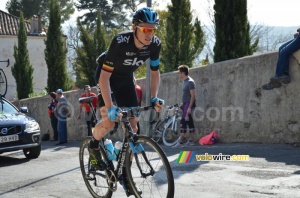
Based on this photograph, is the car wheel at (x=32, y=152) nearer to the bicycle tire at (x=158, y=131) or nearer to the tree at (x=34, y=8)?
the bicycle tire at (x=158, y=131)

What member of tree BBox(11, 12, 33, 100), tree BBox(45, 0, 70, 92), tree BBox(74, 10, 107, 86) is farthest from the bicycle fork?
tree BBox(11, 12, 33, 100)

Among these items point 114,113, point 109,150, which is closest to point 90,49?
point 109,150

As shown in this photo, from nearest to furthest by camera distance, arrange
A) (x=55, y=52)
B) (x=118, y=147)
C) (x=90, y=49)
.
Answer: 1. (x=118, y=147)
2. (x=90, y=49)
3. (x=55, y=52)

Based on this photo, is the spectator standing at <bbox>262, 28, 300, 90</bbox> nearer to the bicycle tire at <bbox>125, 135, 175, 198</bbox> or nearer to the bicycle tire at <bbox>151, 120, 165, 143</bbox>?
the bicycle tire at <bbox>151, 120, 165, 143</bbox>

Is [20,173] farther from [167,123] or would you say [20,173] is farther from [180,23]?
[180,23]

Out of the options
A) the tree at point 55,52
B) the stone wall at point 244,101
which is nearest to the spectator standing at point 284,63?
the stone wall at point 244,101

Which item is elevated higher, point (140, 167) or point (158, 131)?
point (140, 167)

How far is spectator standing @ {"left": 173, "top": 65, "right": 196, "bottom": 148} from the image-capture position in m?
13.2

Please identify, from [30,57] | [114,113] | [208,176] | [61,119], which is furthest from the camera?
[30,57]

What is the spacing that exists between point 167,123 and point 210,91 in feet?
5.16

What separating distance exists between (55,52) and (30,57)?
60.7ft

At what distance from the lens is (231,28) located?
16.6 metres

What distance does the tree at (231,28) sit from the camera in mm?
16500

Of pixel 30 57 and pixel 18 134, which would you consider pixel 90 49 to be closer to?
pixel 18 134
